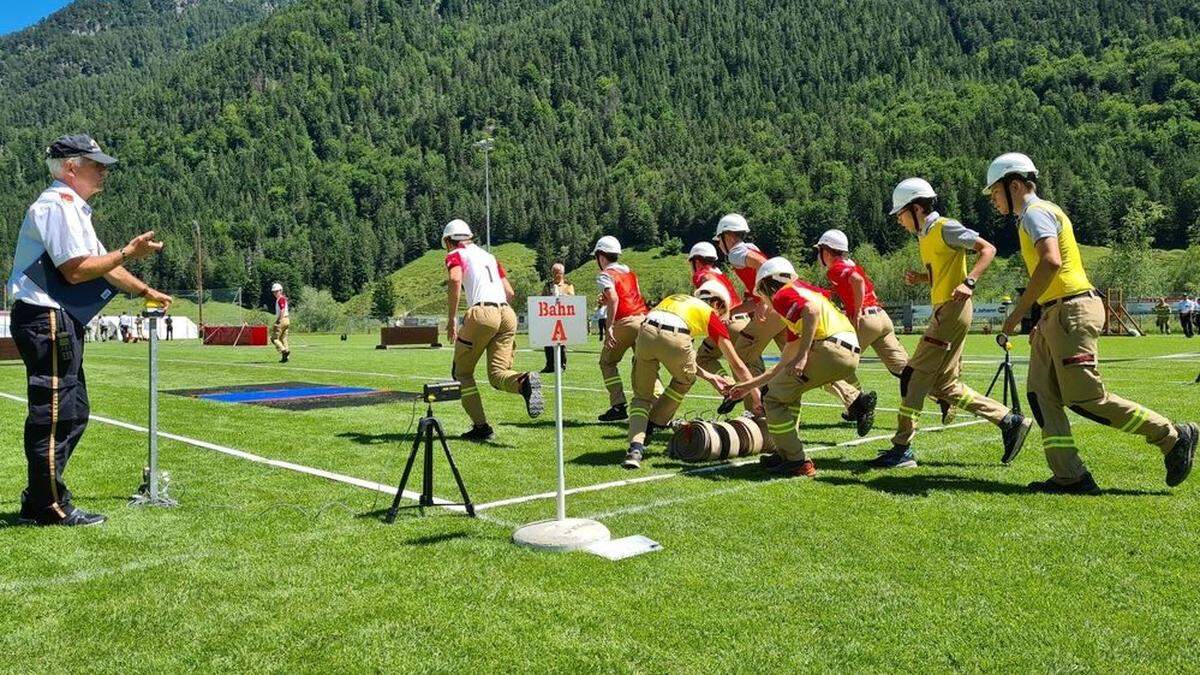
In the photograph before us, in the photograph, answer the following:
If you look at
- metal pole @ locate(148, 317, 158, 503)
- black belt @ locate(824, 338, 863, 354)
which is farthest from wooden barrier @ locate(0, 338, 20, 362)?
black belt @ locate(824, 338, 863, 354)

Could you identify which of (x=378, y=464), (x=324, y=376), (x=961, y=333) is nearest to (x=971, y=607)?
(x=961, y=333)

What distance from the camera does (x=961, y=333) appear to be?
25.1 feet

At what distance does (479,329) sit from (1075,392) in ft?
18.9

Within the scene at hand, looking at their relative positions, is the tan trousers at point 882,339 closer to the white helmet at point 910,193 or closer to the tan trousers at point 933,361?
the tan trousers at point 933,361

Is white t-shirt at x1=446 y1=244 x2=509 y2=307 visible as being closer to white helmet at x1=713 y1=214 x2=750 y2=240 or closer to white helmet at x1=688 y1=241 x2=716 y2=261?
white helmet at x1=688 y1=241 x2=716 y2=261

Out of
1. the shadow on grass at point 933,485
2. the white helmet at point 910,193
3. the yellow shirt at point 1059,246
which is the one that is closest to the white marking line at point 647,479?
the shadow on grass at point 933,485

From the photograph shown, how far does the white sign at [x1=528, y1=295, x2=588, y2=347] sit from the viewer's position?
5656 millimetres

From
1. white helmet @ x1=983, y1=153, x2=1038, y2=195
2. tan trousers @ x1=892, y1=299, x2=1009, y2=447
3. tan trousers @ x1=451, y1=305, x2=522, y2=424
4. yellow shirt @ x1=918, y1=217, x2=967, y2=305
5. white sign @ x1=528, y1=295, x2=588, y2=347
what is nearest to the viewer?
white sign @ x1=528, y1=295, x2=588, y2=347

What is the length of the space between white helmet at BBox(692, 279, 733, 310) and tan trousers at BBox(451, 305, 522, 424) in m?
2.21

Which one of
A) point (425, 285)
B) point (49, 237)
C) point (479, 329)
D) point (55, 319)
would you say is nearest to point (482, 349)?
point (479, 329)

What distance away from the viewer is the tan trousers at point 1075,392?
631 centimetres

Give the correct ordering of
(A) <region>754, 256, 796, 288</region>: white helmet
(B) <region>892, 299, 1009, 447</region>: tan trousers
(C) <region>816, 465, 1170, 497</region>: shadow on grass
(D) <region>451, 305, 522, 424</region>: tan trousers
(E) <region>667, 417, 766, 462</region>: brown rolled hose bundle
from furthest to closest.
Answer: (D) <region>451, 305, 522, 424</region>: tan trousers < (E) <region>667, 417, 766, 462</region>: brown rolled hose bundle < (B) <region>892, 299, 1009, 447</region>: tan trousers < (A) <region>754, 256, 796, 288</region>: white helmet < (C) <region>816, 465, 1170, 497</region>: shadow on grass

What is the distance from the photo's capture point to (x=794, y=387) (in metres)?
7.23

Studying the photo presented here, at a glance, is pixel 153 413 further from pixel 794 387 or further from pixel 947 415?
pixel 947 415
